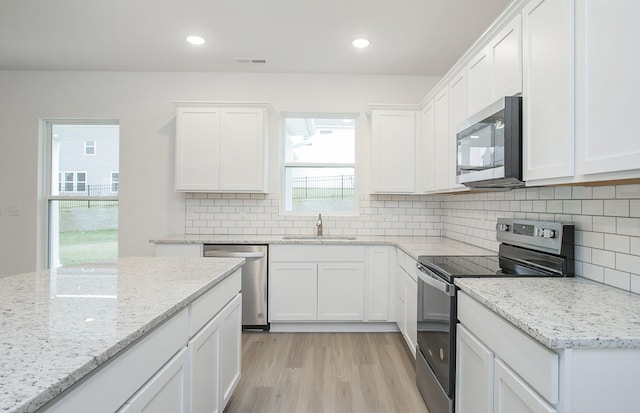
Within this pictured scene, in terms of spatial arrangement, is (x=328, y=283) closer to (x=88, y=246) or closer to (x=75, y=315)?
(x=75, y=315)

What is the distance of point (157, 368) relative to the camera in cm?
115

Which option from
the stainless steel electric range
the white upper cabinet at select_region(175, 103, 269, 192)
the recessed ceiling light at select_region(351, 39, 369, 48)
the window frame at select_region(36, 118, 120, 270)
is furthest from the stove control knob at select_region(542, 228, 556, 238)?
the window frame at select_region(36, 118, 120, 270)

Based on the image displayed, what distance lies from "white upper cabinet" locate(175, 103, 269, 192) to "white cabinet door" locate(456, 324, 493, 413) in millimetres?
2505

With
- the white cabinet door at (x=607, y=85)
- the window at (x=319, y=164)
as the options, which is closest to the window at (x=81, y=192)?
the window at (x=319, y=164)

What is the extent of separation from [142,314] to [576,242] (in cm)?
Result: 198

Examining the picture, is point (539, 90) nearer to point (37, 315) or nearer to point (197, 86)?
point (37, 315)

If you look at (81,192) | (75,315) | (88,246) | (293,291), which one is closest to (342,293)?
(293,291)

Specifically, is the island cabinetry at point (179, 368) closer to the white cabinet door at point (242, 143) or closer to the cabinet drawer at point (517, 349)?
the cabinet drawer at point (517, 349)

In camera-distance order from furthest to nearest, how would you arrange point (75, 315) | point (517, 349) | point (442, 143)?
point (442, 143) → point (517, 349) → point (75, 315)

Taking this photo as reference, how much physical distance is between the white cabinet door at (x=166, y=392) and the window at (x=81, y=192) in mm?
3256

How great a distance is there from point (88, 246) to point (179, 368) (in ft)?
11.5

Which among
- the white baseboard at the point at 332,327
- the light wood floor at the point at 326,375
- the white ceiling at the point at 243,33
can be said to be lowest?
the light wood floor at the point at 326,375

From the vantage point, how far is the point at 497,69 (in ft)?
6.56

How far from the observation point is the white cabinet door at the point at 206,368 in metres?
1.47
